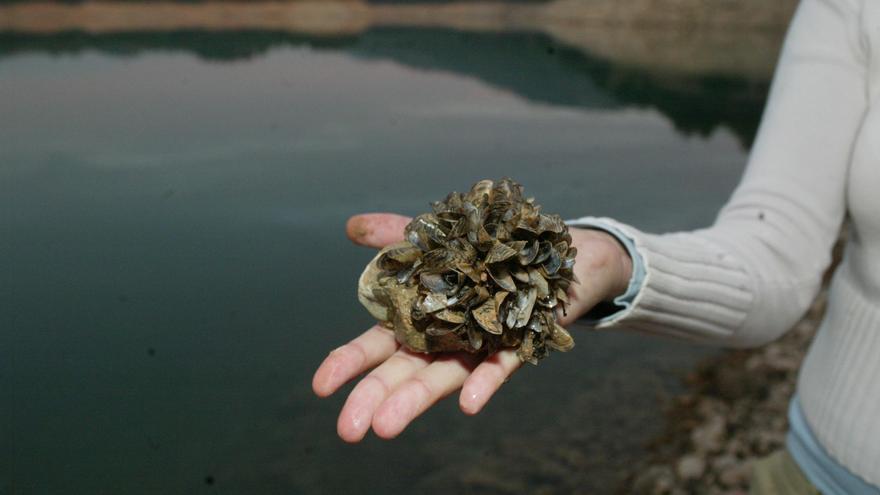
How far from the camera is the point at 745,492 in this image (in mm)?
7059

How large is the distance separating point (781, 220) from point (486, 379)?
1.37 m

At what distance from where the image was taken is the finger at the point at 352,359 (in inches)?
86.0

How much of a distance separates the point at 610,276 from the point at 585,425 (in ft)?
22.7

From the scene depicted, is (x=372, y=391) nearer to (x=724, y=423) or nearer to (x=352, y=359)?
(x=352, y=359)

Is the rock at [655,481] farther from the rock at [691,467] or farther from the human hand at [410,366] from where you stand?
the human hand at [410,366]

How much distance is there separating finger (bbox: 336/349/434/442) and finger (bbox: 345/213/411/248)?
57 centimetres

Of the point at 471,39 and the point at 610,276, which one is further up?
the point at 610,276

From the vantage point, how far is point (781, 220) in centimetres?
259

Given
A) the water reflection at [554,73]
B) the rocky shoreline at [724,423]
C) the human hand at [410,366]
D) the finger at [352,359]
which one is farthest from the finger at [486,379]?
the water reflection at [554,73]

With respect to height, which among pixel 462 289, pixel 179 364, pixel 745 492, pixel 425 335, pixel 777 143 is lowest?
pixel 179 364

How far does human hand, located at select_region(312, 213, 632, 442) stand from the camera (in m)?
2.03

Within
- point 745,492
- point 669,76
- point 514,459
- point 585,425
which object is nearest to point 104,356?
point 514,459

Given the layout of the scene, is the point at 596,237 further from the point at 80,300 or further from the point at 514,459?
the point at 80,300

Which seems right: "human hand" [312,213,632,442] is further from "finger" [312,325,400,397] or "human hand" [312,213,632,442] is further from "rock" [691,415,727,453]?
"rock" [691,415,727,453]
